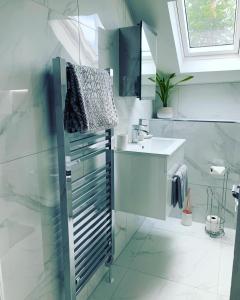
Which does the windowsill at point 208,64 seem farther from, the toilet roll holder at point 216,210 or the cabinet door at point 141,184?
the cabinet door at point 141,184

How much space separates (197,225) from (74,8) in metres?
2.39

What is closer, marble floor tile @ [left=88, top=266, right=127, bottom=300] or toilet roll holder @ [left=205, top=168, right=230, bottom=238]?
marble floor tile @ [left=88, top=266, right=127, bottom=300]

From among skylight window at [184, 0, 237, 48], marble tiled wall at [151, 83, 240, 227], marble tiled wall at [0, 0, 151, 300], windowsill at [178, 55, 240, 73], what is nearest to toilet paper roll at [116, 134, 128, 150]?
marble tiled wall at [0, 0, 151, 300]

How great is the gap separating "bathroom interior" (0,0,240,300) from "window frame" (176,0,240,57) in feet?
0.04

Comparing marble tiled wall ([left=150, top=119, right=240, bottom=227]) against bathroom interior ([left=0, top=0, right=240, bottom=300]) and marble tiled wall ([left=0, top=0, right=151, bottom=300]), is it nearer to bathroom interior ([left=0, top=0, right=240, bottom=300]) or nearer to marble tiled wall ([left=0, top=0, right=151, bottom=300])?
bathroom interior ([left=0, top=0, right=240, bottom=300])

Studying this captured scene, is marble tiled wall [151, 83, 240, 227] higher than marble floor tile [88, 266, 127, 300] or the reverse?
higher

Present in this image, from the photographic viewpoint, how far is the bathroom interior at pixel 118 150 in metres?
1.12

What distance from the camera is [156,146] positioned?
2408mm

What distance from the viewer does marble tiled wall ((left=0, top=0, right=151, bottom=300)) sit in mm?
1033

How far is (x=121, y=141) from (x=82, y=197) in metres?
0.61

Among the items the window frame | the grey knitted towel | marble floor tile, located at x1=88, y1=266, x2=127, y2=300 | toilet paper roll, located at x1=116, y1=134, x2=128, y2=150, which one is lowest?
marble floor tile, located at x1=88, y1=266, x2=127, y2=300

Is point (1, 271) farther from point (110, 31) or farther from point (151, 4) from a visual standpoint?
point (151, 4)

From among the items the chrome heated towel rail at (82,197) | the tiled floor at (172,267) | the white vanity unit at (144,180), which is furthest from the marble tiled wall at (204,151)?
the chrome heated towel rail at (82,197)

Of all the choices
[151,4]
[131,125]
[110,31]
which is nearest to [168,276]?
[131,125]
